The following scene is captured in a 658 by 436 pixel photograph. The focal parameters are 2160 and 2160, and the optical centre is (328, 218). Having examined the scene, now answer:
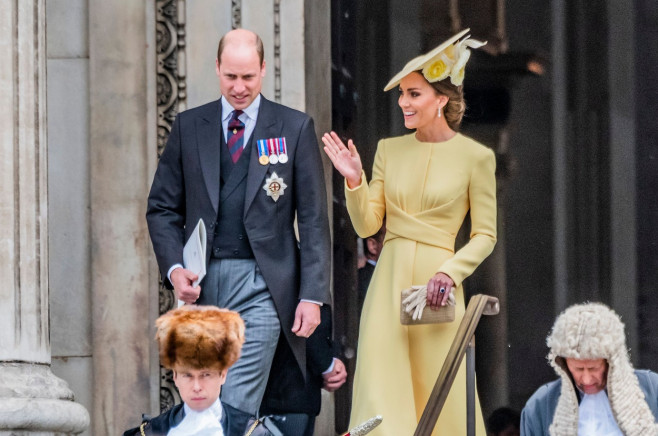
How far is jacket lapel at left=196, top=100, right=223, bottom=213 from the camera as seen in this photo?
11.0 metres

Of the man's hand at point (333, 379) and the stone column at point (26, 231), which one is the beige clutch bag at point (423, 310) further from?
the stone column at point (26, 231)

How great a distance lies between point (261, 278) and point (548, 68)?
356cm

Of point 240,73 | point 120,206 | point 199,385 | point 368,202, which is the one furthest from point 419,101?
point 199,385

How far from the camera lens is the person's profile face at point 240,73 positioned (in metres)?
10.9

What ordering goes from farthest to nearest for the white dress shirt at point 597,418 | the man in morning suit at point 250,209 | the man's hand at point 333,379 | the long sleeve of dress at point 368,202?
the long sleeve of dress at point 368,202
the man's hand at point 333,379
the man in morning suit at point 250,209
the white dress shirt at point 597,418

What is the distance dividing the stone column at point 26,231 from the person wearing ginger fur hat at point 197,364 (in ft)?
7.51

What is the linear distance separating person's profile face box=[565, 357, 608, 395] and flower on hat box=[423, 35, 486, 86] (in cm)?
214

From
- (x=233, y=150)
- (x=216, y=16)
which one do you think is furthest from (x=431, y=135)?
(x=216, y=16)

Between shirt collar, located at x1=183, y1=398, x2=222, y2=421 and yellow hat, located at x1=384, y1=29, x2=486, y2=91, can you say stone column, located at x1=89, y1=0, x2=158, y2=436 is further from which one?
shirt collar, located at x1=183, y1=398, x2=222, y2=421

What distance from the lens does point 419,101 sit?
11.6 m

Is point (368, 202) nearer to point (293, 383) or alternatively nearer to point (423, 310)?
point (423, 310)

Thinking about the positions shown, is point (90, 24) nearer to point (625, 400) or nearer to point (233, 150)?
point (233, 150)

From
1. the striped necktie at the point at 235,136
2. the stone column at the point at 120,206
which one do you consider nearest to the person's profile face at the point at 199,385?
the striped necktie at the point at 235,136

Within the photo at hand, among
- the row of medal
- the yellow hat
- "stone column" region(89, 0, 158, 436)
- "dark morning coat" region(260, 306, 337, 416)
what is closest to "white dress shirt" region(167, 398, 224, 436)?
"dark morning coat" region(260, 306, 337, 416)
